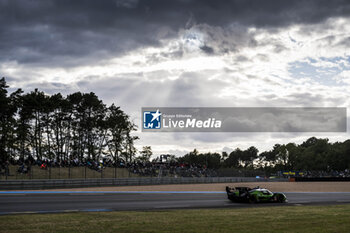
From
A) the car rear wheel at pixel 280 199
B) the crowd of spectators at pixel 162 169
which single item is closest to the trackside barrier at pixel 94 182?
the crowd of spectators at pixel 162 169

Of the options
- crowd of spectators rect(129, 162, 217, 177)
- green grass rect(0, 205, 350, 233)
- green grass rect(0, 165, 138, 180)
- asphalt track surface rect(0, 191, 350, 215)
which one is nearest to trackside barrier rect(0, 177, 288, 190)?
crowd of spectators rect(129, 162, 217, 177)

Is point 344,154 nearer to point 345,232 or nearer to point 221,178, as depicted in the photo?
point 221,178

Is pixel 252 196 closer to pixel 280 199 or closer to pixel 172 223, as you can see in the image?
pixel 280 199

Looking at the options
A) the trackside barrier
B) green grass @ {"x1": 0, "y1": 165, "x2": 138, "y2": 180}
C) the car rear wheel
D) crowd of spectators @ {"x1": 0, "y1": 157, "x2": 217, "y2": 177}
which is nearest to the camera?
the car rear wheel

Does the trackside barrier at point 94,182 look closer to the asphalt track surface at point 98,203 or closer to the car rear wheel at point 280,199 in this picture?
the asphalt track surface at point 98,203

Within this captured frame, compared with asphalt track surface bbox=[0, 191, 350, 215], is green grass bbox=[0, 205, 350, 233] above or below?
above

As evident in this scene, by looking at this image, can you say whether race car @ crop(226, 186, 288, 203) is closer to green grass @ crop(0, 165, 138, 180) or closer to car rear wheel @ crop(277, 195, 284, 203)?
car rear wheel @ crop(277, 195, 284, 203)

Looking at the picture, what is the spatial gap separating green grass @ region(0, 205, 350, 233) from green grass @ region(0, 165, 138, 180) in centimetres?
2252

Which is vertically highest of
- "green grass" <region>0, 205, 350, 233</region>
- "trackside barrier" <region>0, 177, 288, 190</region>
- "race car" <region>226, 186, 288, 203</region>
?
"green grass" <region>0, 205, 350, 233</region>

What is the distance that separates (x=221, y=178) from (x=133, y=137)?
2003cm

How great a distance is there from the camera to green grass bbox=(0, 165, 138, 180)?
35844 mm

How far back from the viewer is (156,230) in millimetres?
12094

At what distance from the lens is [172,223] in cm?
1368

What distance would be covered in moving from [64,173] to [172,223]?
30.2 meters
